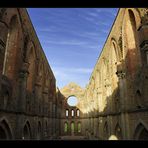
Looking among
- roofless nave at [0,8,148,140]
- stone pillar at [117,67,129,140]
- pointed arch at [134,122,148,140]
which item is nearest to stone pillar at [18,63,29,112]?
roofless nave at [0,8,148,140]

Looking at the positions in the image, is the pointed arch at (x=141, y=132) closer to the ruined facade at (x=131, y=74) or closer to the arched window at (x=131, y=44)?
the ruined facade at (x=131, y=74)

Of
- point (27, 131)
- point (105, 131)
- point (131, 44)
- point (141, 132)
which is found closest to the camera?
point (141, 132)

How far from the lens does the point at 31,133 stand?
1616cm

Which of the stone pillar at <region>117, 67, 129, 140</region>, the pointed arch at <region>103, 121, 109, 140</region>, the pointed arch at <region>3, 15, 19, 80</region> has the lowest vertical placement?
the pointed arch at <region>103, 121, 109, 140</region>

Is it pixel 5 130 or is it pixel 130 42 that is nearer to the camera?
pixel 5 130

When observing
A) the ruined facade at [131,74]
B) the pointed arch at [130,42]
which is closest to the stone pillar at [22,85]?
the ruined facade at [131,74]

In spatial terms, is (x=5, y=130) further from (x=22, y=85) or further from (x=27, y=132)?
→ (x=27, y=132)

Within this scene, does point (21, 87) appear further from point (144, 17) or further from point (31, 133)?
point (144, 17)

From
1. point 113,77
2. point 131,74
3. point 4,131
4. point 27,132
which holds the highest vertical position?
point 113,77

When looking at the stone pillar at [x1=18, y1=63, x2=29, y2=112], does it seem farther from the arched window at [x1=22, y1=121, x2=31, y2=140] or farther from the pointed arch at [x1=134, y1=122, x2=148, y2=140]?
the pointed arch at [x1=134, y1=122, x2=148, y2=140]

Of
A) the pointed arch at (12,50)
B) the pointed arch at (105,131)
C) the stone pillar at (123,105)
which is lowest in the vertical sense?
the pointed arch at (105,131)

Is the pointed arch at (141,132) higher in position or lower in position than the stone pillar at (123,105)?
lower

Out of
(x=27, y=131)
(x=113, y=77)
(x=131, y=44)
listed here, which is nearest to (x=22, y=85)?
(x=27, y=131)
